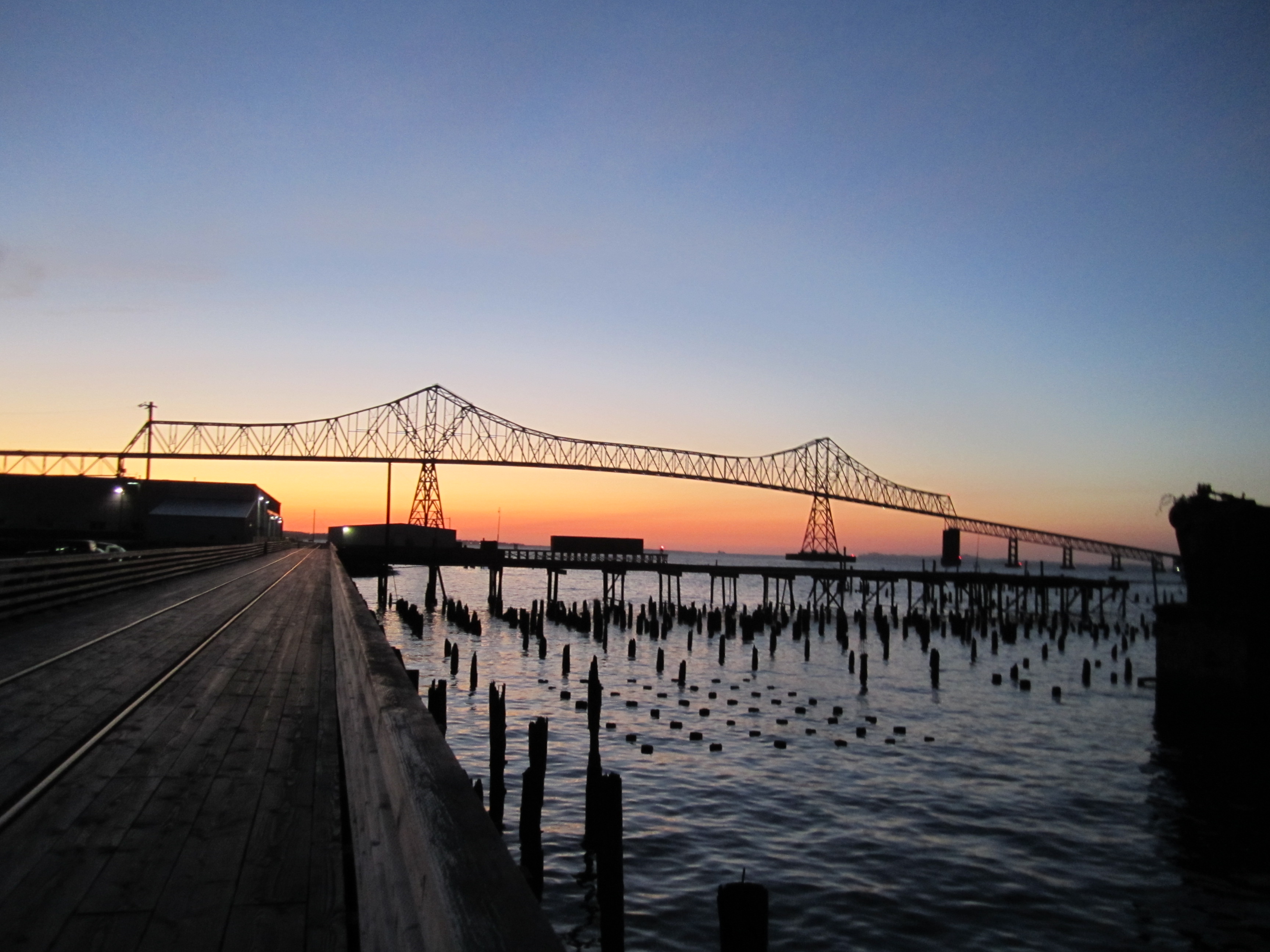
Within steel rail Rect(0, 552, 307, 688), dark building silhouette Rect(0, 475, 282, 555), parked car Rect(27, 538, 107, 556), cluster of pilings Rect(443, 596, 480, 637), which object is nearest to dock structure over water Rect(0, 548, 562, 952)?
steel rail Rect(0, 552, 307, 688)

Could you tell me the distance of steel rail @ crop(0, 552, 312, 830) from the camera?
502 centimetres

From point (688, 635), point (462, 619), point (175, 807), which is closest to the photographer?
point (175, 807)

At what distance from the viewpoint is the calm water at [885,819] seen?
10.8 m

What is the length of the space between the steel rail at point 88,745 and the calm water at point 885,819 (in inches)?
195

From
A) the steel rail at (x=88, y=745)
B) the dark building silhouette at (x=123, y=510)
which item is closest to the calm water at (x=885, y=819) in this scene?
the steel rail at (x=88, y=745)

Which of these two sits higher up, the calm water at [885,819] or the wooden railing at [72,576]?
the wooden railing at [72,576]

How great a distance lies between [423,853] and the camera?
2264 mm

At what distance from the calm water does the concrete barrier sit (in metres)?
6.97

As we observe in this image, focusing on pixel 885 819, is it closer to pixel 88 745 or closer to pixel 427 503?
pixel 88 745

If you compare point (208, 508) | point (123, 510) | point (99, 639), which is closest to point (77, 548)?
point (99, 639)

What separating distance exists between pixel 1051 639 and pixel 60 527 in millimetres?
62641

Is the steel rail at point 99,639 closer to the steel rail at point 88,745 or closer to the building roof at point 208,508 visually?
the steel rail at point 88,745

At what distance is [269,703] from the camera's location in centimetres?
846

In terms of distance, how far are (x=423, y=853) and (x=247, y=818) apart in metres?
3.25
